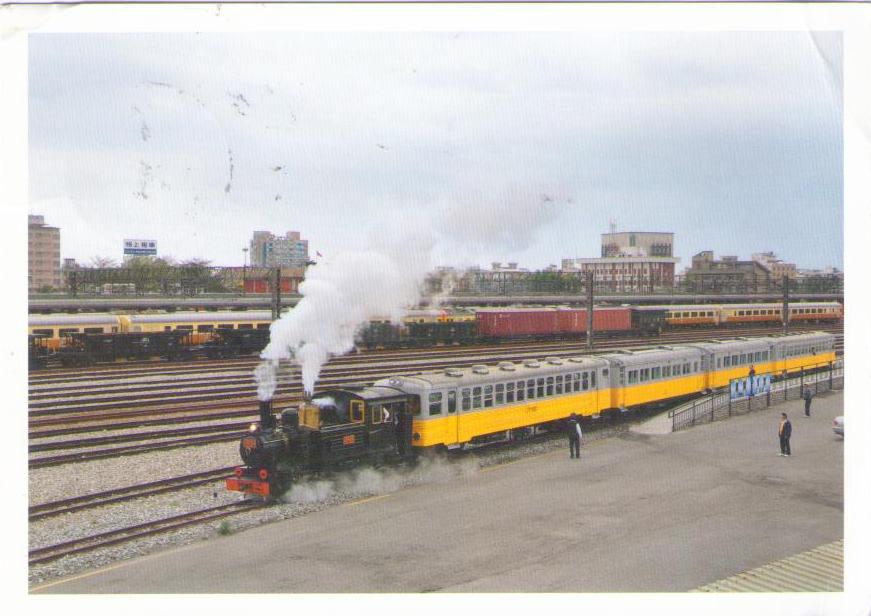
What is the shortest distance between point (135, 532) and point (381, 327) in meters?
12.1

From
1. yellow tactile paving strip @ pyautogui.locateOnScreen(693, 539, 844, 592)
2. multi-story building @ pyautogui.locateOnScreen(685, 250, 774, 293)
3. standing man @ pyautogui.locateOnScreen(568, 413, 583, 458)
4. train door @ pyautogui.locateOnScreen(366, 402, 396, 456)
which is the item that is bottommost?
yellow tactile paving strip @ pyautogui.locateOnScreen(693, 539, 844, 592)

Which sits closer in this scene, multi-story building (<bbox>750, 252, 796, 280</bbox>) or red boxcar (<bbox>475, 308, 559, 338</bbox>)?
multi-story building (<bbox>750, 252, 796, 280</bbox>)

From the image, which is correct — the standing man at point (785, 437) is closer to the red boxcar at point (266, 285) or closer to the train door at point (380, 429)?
the train door at point (380, 429)

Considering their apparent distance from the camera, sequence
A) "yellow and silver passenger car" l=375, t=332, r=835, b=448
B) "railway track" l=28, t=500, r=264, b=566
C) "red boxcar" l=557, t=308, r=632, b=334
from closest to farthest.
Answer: "railway track" l=28, t=500, r=264, b=566
"yellow and silver passenger car" l=375, t=332, r=835, b=448
"red boxcar" l=557, t=308, r=632, b=334

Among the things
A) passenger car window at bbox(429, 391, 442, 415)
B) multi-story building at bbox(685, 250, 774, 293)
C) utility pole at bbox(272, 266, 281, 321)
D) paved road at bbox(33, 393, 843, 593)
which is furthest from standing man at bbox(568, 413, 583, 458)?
utility pole at bbox(272, 266, 281, 321)

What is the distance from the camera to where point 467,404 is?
12789 mm

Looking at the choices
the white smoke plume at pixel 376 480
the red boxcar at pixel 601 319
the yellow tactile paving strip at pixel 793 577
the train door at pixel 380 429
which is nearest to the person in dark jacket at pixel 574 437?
the white smoke plume at pixel 376 480

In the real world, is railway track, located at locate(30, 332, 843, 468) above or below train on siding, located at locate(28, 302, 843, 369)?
below

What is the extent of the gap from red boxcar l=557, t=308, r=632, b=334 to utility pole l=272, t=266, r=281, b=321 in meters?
11.3

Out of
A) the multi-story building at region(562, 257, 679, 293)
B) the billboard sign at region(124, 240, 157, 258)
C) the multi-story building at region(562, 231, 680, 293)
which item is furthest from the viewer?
the multi-story building at region(562, 257, 679, 293)

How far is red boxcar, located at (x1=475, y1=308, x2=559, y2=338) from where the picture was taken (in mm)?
22531

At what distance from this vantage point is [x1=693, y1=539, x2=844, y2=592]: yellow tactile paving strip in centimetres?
787

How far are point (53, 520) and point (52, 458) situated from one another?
249cm

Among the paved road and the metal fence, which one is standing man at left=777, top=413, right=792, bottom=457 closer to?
the paved road
